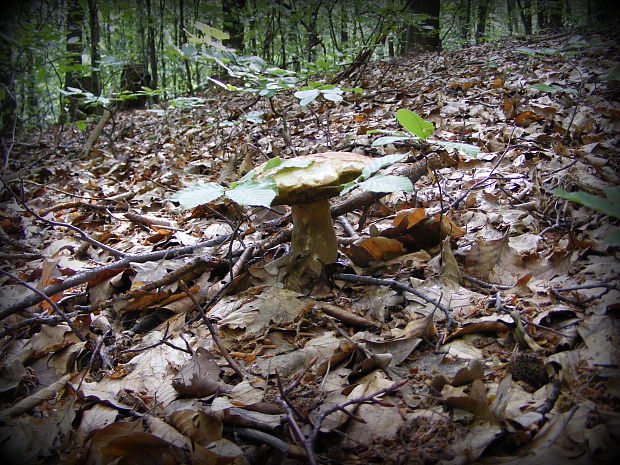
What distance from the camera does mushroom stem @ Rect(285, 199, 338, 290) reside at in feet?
7.61

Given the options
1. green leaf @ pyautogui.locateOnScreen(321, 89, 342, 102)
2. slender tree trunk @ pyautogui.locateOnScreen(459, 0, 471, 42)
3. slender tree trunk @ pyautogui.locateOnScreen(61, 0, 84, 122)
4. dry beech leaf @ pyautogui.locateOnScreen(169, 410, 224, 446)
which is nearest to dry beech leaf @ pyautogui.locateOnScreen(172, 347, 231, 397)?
dry beech leaf @ pyautogui.locateOnScreen(169, 410, 224, 446)

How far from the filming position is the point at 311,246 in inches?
92.4

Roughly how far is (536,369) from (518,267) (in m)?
0.85

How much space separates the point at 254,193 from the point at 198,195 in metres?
0.25

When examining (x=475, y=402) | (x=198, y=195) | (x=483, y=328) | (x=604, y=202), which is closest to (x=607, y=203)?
(x=604, y=202)

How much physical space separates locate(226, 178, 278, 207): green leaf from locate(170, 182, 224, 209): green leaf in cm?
6

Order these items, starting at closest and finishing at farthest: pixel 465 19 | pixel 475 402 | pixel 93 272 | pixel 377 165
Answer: pixel 475 402 → pixel 377 165 → pixel 93 272 → pixel 465 19

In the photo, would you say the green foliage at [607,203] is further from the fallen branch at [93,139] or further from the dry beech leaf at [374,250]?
the fallen branch at [93,139]

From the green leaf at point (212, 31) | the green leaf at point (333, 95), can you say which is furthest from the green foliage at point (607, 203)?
the green leaf at point (212, 31)

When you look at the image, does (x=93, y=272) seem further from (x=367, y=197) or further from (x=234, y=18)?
(x=234, y=18)

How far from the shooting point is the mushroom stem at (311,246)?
7.61 ft

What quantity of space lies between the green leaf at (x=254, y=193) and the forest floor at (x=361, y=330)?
0.60 metres

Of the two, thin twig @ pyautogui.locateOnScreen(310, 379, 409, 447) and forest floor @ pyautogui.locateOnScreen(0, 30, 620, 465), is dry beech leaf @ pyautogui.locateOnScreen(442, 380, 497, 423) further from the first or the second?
thin twig @ pyautogui.locateOnScreen(310, 379, 409, 447)

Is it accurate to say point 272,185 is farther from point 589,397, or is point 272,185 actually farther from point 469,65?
point 469,65
